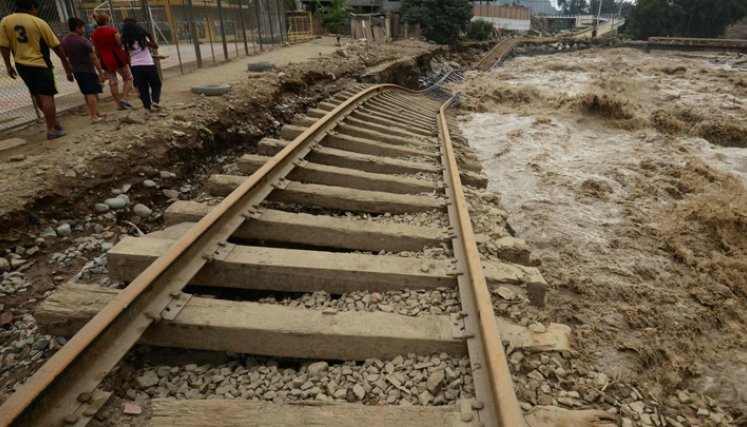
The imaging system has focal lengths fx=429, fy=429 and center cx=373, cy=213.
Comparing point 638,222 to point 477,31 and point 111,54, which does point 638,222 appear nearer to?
point 111,54

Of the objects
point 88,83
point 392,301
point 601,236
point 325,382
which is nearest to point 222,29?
point 88,83

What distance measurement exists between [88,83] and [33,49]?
2.75ft

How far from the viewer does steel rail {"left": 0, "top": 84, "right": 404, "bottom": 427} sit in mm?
1769

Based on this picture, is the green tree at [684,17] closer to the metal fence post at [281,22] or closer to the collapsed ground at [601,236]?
the collapsed ground at [601,236]

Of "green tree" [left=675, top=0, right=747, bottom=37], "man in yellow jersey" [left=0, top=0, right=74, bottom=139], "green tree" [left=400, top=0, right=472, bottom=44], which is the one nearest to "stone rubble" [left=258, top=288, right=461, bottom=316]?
"man in yellow jersey" [left=0, top=0, right=74, bottom=139]

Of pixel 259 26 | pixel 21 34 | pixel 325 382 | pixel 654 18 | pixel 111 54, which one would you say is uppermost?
pixel 654 18

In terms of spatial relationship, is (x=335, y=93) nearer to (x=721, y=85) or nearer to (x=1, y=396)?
(x=1, y=396)

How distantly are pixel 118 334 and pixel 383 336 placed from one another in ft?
4.51

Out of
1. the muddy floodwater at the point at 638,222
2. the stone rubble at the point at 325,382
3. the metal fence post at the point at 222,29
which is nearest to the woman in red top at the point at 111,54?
the stone rubble at the point at 325,382

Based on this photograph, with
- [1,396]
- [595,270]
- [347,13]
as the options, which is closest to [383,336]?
[1,396]

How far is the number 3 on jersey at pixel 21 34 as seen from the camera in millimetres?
5391

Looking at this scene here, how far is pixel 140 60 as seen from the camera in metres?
6.77

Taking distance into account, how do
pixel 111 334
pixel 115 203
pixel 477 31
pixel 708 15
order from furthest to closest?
pixel 708 15 < pixel 477 31 < pixel 115 203 < pixel 111 334

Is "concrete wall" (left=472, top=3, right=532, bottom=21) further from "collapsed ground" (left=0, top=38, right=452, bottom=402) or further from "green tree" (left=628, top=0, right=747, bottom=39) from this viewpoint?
"collapsed ground" (left=0, top=38, right=452, bottom=402)
